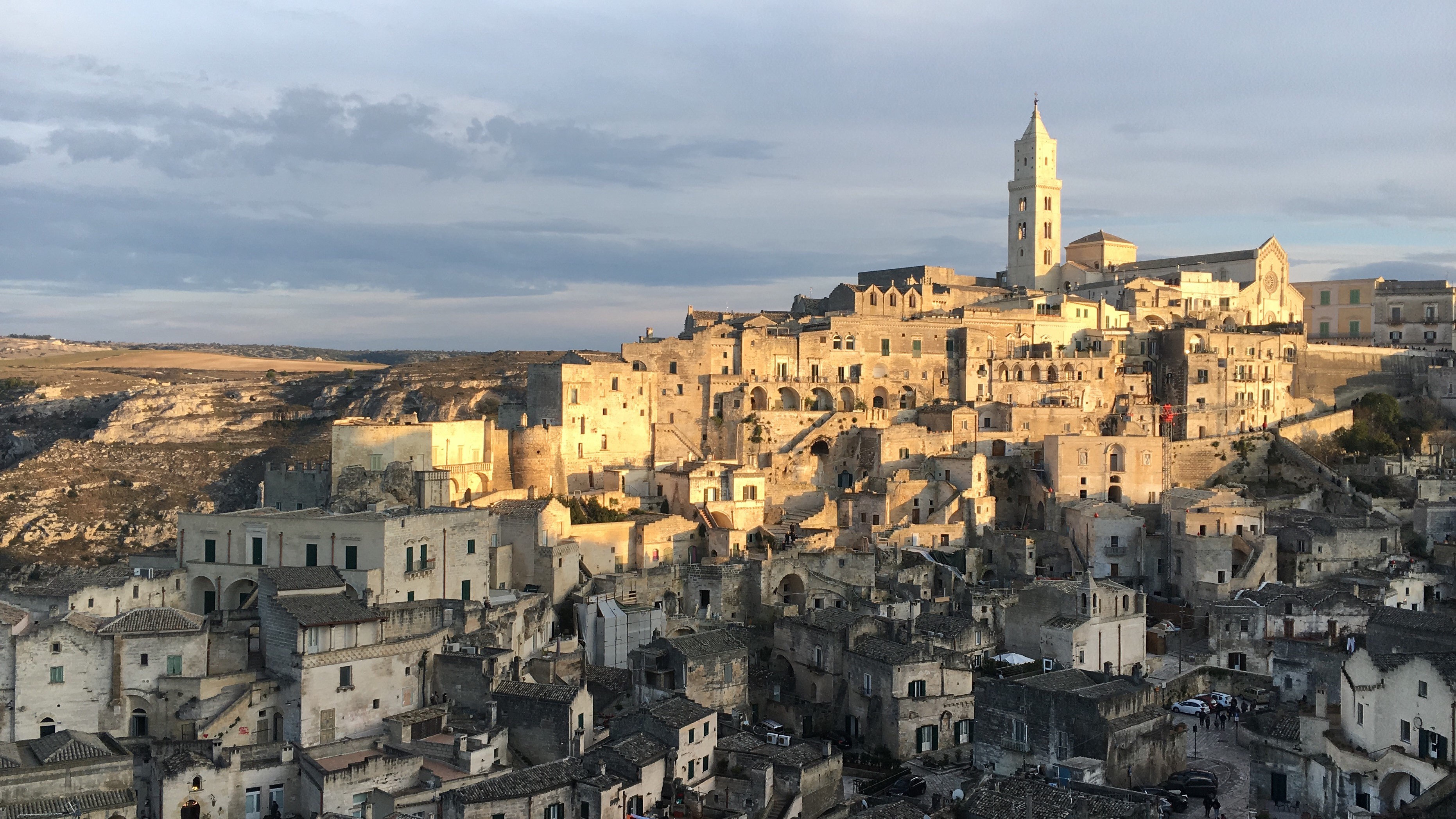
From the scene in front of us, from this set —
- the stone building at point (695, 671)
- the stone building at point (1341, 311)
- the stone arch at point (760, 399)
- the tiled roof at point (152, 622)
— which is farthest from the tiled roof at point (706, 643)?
the stone building at point (1341, 311)

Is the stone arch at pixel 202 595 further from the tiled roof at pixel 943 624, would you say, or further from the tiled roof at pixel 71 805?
the tiled roof at pixel 943 624

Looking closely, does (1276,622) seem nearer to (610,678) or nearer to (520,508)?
(610,678)

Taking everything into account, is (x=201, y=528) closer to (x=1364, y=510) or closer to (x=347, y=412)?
(x=1364, y=510)

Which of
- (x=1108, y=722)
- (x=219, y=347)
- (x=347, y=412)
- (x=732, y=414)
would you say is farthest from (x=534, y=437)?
(x=219, y=347)

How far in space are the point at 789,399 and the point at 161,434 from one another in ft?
147

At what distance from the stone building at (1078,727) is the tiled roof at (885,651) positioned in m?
2.04

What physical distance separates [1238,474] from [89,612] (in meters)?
43.1

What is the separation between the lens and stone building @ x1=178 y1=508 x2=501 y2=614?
34844mm

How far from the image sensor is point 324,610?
30.8 meters

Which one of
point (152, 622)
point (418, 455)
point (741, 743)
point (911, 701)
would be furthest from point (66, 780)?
point (911, 701)

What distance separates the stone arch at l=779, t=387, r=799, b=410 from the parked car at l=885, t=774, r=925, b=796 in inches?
996

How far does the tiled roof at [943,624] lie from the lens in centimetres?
3741

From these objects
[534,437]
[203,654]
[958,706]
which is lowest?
[958,706]

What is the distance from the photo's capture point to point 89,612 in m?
32.9
